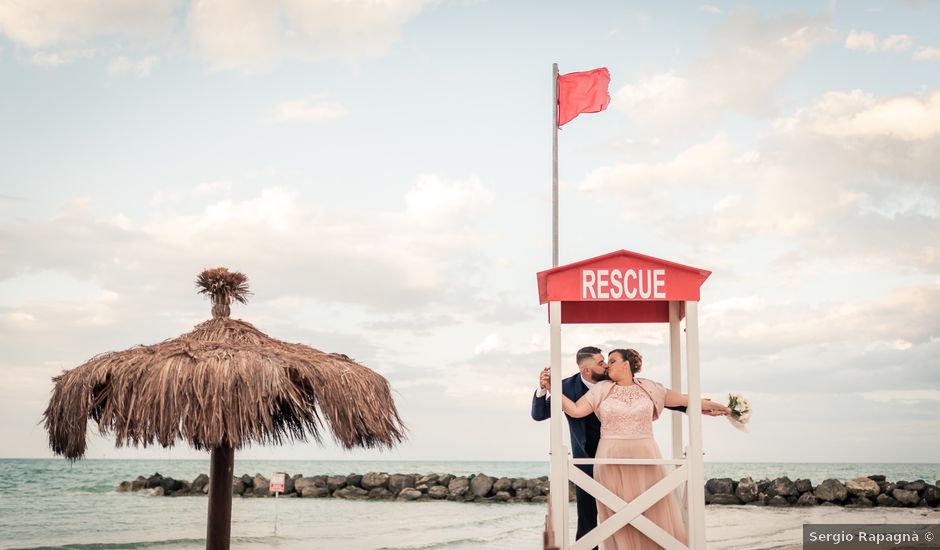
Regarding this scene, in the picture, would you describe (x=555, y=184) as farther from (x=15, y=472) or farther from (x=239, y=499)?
(x=15, y=472)

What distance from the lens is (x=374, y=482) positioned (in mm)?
30297

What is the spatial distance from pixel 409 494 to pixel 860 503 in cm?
1434

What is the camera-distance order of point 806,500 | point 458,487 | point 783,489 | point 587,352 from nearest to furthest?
point 587,352 < point 806,500 < point 783,489 < point 458,487

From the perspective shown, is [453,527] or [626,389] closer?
[626,389]

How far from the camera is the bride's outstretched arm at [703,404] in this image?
7.08 m

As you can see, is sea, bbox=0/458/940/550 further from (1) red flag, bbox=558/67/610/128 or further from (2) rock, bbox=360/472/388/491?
(1) red flag, bbox=558/67/610/128

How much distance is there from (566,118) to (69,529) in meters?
21.7

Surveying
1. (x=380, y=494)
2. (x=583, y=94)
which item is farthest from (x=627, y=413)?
(x=380, y=494)

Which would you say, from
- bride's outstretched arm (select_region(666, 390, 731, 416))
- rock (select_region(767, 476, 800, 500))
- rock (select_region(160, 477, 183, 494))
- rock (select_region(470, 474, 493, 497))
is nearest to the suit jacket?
bride's outstretched arm (select_region(666, 390, 731, 416))

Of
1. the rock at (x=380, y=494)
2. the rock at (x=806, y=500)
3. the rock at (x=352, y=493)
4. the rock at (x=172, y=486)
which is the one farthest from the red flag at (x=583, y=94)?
the rock at (x=172, y=486)

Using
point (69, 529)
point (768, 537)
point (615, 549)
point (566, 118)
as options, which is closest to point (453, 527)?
point (768, 537)

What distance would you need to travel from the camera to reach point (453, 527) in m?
21.6

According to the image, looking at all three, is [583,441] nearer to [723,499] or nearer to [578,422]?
[578,422]

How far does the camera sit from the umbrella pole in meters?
8.01
